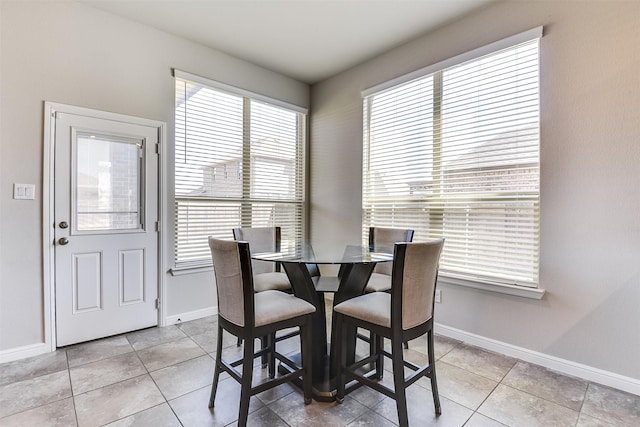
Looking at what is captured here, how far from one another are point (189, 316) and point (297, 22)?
3.02m

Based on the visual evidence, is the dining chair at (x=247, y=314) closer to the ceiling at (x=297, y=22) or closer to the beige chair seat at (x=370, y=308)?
the beige chair seat at (x=370, y=308)

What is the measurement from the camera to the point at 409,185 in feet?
10.2

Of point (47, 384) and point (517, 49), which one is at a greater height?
point (517, 49)

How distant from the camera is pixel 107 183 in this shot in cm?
273

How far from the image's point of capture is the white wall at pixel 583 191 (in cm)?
196

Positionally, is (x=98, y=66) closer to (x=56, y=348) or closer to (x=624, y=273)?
(x=56, y=348)

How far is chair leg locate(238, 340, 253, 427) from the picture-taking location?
1.52 metres

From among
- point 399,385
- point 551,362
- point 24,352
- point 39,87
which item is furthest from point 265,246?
point 551,362

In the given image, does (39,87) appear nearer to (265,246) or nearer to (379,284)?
(265,246)

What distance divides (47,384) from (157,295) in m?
1.05

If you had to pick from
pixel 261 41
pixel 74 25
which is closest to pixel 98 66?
pixel 74 25

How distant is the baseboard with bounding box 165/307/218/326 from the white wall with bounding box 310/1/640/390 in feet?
8.36

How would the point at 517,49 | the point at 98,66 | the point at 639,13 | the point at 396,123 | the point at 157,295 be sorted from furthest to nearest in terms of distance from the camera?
1. the point at 396,123
2. the point at 157,295
3. the point at 98,66
4. the point at 517,49
5. the point at 639,13

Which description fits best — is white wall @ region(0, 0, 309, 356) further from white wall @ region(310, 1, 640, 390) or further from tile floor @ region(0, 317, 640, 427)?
white wall @ region(310, 1, 640, 390)
